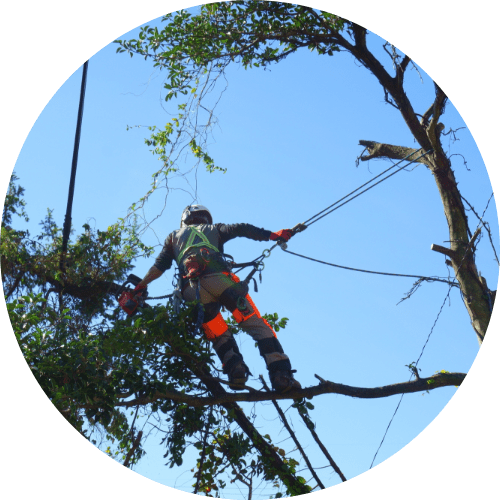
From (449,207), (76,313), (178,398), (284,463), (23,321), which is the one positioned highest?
(449,207)

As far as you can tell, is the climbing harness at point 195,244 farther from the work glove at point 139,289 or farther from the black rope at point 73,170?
the black rope at point 73,170

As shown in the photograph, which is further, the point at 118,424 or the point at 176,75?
the point at 176,75

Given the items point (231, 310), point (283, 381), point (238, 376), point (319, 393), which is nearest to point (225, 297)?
point (231, 310)

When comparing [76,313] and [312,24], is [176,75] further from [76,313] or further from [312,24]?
[76,313]

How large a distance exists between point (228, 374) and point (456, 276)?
111 inches

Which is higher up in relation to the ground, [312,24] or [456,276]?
[312,24]

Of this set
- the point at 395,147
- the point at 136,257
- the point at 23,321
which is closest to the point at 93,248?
the point at 136,257

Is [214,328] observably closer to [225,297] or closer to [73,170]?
[225,297]

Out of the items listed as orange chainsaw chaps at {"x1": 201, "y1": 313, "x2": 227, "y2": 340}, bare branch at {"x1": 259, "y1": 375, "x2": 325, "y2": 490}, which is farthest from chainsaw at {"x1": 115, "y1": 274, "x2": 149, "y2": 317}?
bare branch at {"x1": 259, "y1": 375, "x2": 325, "y2": 490}

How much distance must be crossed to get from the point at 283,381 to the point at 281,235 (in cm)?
144

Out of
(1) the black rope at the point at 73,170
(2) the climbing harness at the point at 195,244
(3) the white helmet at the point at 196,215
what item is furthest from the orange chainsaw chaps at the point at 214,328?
(1) the black rope at the point at 73,170

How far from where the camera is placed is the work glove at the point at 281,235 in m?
5.88

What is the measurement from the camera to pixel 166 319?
541 centimetres

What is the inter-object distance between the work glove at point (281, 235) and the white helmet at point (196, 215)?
0.89 m
